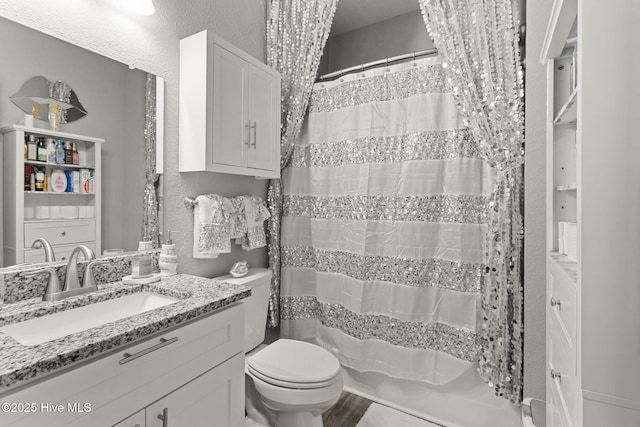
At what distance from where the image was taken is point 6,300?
1052 millimetres

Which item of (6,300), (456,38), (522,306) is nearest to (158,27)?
(6,300)

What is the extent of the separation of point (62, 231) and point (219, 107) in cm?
89

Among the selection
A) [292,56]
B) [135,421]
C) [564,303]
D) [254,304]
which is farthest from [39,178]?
[564,303]

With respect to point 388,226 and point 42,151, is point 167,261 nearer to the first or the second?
point 42,151

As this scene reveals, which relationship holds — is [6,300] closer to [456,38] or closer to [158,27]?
[158,27]

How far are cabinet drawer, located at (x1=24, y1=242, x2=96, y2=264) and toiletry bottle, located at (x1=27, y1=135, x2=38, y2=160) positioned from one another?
34cm

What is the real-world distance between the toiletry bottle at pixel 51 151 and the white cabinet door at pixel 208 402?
0.98 m

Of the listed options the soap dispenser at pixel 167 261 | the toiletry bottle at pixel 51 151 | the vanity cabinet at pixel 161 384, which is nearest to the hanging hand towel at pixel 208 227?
the soap dispenser at pixel 167 261

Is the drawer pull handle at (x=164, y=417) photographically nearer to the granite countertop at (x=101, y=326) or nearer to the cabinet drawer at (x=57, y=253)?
the granite countertop at (x=101, y=326)

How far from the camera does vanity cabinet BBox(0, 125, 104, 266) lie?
42.4 inches

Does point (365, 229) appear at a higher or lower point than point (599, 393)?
higher

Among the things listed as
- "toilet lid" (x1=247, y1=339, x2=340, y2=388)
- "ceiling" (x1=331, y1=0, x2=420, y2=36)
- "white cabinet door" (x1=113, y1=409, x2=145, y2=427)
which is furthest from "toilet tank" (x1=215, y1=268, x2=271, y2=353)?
"ceiling" (x1=331, y1=0, x2=420, y2=36)

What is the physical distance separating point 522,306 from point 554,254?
395mm

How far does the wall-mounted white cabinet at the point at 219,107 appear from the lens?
1547mm
